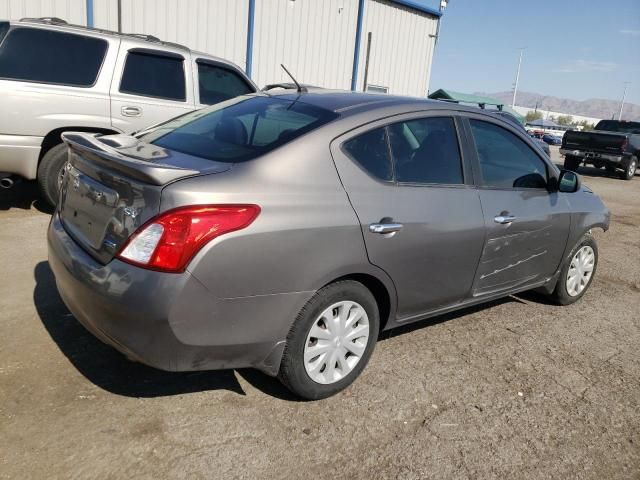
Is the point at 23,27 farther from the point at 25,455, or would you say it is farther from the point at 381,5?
the point at 381,5

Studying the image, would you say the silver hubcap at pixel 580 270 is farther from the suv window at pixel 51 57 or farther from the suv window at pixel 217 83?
the suv window at pixel 51 57

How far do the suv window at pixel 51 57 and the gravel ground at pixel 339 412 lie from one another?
244cm

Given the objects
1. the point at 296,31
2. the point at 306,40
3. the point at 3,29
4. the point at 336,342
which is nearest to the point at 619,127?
the point at 306,40

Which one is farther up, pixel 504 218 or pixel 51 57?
pixel 51 57

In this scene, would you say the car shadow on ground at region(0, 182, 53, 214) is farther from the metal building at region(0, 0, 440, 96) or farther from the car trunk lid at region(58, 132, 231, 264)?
the car trunk lid at region(58, 132, 231, 264)

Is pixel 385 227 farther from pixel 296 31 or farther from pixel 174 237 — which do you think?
pixel 296 31

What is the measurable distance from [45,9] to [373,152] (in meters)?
8.75

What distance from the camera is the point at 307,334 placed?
9.23 ft

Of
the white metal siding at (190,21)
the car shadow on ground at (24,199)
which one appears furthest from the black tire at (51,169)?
the white metal siding at (190,21)

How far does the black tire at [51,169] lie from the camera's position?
5707 millimetres

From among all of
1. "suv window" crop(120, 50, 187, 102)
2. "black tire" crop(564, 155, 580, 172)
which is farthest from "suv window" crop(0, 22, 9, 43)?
"black tire" crop(564, 155, 580, 172)

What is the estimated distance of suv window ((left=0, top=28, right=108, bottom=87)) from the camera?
5461mm

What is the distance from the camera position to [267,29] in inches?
497

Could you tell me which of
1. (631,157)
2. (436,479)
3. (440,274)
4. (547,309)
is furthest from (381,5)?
(436,479)
